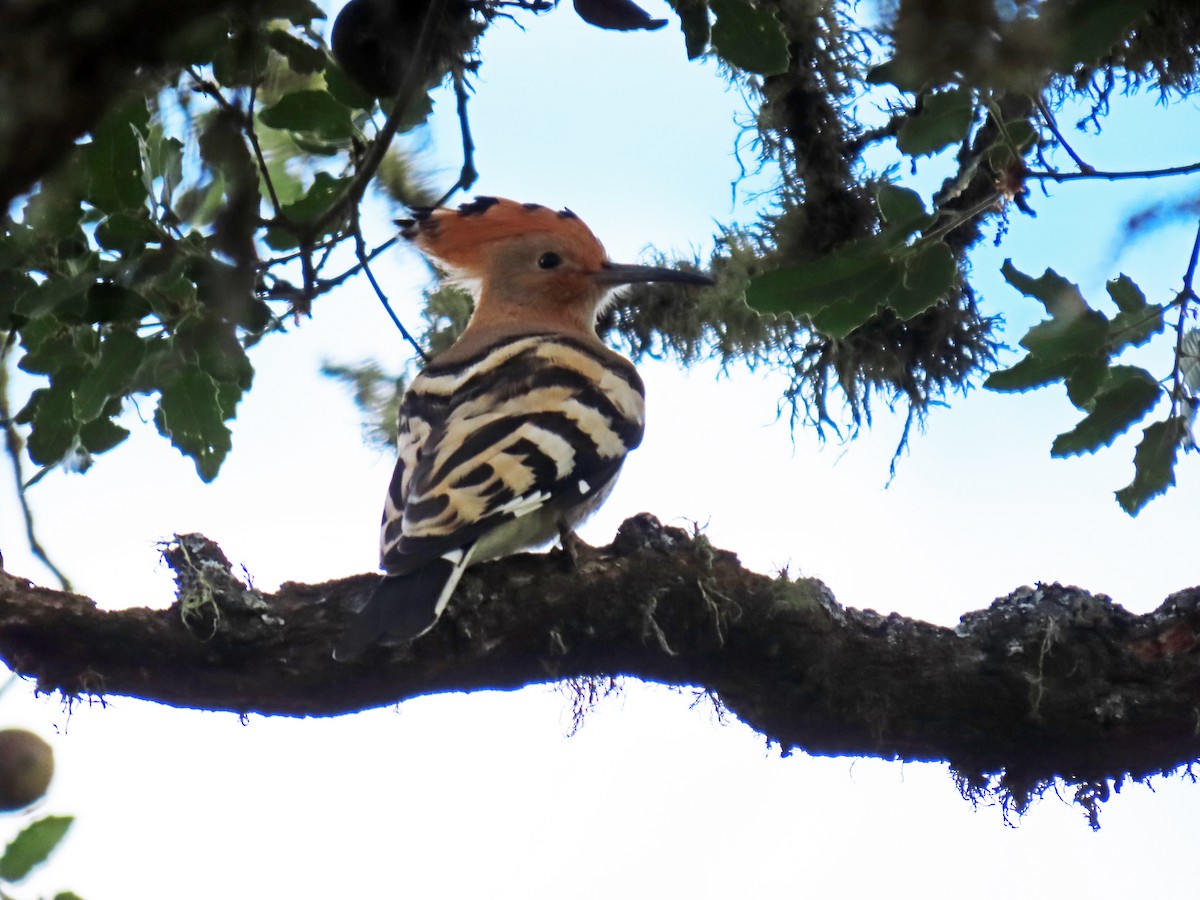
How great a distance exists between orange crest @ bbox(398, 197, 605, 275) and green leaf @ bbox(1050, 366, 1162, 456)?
2.65 meters

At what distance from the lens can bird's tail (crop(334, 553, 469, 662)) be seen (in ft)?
9.00

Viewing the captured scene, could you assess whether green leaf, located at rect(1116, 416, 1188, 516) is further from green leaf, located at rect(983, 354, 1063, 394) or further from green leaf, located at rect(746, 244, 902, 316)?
green leaf, located at rect(746, 244, 902, 316)

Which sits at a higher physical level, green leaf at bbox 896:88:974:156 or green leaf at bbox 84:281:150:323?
green leaf at bbox 896:88:974:156

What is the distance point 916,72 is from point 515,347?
3271 millimetres

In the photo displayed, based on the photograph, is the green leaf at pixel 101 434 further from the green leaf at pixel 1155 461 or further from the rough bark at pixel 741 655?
the green leaf at pixel 1155 461

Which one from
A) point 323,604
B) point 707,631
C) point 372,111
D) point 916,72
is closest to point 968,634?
point 707,631

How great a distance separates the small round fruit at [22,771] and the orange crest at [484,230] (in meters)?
2.62

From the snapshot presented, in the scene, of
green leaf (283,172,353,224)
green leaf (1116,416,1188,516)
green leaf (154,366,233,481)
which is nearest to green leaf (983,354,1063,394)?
green leaf (1116,416,1188,516)

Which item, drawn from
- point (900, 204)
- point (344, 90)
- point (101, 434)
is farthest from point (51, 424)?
point (900, 204)

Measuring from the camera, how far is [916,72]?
38.4 inches

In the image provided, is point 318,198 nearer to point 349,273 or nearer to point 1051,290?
point 349,273

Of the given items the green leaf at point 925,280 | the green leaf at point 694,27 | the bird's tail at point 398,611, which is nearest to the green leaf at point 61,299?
the bird's tail at point 398,611

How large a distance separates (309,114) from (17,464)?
0.97 metres

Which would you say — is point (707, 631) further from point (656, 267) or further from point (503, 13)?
point (656, 267)
